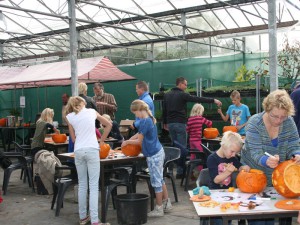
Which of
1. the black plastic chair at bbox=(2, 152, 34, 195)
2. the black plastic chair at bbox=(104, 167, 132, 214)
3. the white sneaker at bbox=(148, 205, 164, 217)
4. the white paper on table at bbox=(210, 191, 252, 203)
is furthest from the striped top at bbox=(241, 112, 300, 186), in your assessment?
the black plastic chair at bbox=(2, 152, 34, 195)

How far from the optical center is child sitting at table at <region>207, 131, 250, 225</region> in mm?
3600

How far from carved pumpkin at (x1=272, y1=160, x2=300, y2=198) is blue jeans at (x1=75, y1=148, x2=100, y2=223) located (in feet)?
7.32

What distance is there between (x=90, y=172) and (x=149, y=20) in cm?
1264

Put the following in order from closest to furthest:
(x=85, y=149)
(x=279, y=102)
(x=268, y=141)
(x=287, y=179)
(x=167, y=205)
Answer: (x=287, y=179), (x=279, y=102), (x=268, y=141), (x=85, y=149), (x=167, y=205)

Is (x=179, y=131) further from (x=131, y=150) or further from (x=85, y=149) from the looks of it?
(x=85, y=149)

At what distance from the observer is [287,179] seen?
3.02 m

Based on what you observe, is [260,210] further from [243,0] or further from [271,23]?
[243,0]

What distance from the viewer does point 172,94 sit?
305 inches

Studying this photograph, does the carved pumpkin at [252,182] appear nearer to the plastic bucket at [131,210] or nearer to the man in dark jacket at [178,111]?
the plastic bucket at [131,210]

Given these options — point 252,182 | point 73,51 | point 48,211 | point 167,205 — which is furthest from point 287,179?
point 73,51

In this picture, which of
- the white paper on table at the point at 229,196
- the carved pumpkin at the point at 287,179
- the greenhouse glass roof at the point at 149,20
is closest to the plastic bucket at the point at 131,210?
the white paper on table at the point at 229,196

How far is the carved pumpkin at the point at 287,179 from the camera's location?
2.97 metres

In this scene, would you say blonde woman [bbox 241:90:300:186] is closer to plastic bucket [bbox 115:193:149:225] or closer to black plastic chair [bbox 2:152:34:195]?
plastic bucket [bbox 115:193:149:225]

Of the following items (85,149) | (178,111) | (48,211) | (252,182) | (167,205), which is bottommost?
(48,211)
